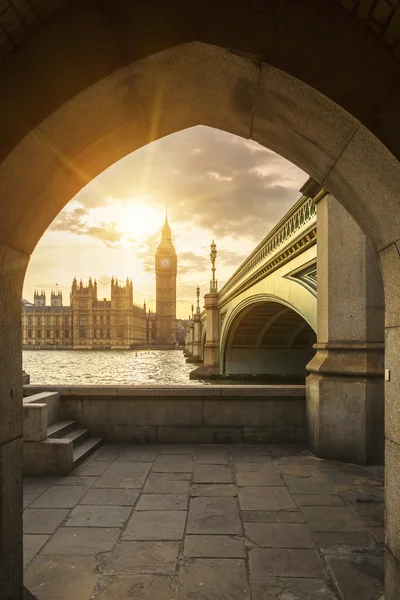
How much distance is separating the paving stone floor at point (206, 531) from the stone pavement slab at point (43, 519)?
0.06ft

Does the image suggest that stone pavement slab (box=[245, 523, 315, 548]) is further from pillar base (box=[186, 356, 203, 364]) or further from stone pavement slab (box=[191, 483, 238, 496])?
pillar base (box=[186, 356, 203, 364])

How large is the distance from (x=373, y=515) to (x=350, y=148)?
3.40 metres

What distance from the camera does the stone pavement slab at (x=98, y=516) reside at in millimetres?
4012

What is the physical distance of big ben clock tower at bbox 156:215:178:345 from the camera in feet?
463

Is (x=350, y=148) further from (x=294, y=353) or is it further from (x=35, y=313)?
(x=35, y=313)

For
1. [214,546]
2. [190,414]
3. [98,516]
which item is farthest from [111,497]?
[190,414]

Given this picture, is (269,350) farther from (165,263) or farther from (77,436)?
(165,263)

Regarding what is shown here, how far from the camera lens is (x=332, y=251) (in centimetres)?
661

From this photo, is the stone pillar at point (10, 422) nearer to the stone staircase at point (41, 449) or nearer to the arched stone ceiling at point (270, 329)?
the stone staircase at point (41, 449)

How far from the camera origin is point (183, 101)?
2.72 m

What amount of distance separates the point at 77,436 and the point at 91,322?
12237 cm

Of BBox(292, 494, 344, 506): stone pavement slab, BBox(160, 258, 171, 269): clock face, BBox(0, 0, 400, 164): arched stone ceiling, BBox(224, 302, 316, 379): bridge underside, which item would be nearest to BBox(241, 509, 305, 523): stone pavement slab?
BBox(292, 494, 344, 506): stone pavement slab

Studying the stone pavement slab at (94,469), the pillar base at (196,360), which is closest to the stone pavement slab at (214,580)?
the stone pavement slab at (94,469)

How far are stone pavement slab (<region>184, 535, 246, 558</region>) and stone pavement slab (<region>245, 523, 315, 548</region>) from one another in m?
0.17
